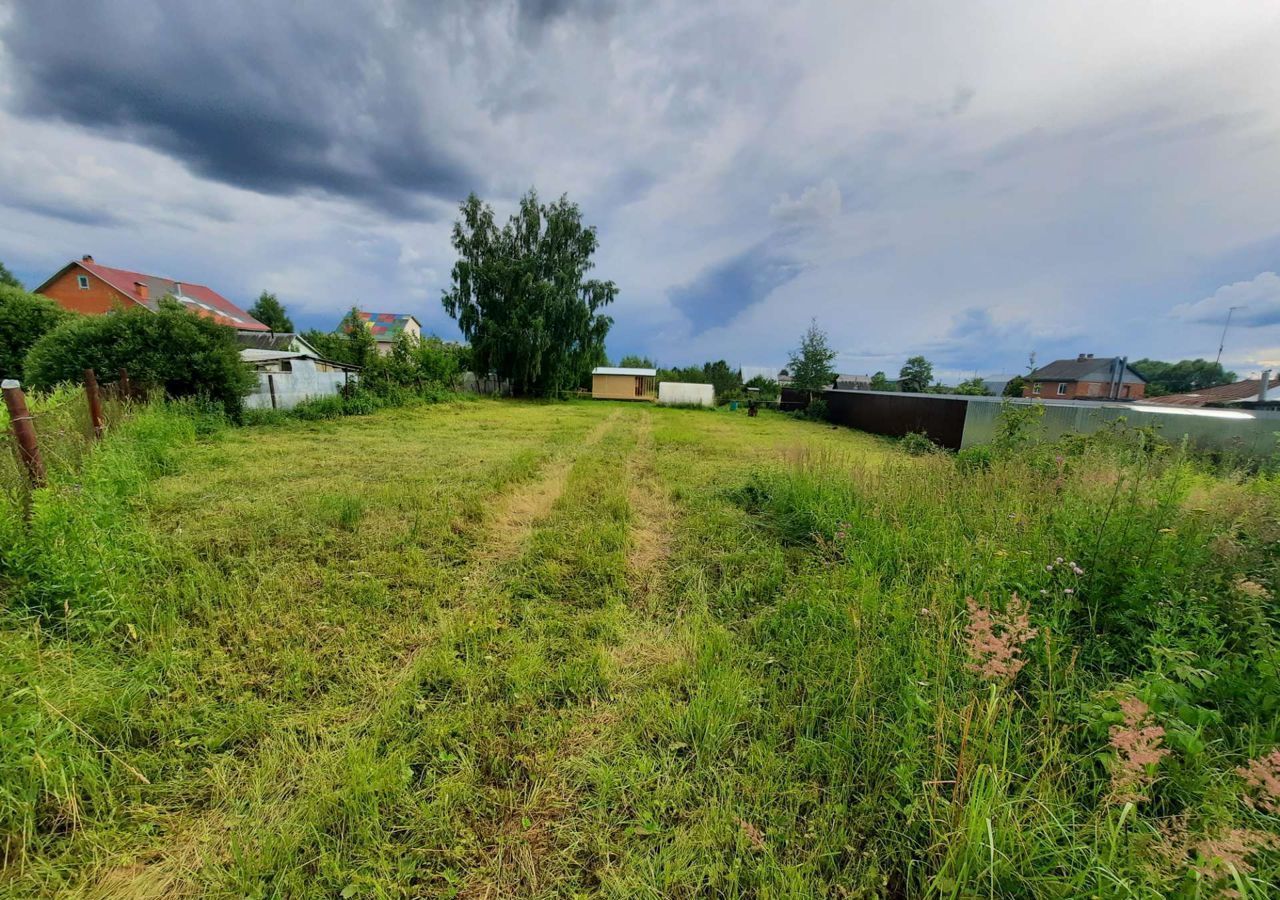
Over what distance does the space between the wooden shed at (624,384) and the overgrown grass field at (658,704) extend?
2602cm

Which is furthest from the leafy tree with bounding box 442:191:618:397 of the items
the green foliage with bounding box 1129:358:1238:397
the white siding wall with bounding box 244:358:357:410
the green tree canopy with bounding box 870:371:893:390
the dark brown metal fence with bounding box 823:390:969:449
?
the green foliage with bounding box 1129:358:1238:397

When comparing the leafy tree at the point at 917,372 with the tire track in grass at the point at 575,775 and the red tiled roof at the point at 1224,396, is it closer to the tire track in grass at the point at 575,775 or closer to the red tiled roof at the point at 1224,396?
the red tiled roof at the point at 1224,396

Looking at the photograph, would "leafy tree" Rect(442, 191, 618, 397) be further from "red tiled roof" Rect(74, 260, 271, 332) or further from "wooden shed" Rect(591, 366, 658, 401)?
"red tiled roof" Rect(74, 260, 271, 332)

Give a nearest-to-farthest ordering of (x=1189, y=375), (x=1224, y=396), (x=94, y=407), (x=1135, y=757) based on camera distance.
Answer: (x=1135, y=757)
(x=94, y=407)
(x=1224, y=396)
(x=1189, y=375)

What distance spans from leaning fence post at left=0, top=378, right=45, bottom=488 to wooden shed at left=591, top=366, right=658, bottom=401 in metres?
26.6

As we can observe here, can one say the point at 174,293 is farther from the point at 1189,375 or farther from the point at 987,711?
the point at 1189,375

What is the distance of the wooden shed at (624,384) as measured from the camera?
1152 inches

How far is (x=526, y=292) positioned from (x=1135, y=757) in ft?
75.6

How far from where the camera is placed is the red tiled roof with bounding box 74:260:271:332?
26750mm

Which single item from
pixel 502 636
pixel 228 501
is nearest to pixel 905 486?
pixel 502 636

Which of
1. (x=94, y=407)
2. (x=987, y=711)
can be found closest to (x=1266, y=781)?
(x=987, y=711)

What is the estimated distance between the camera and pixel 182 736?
1863 millimetres

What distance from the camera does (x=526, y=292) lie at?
69.8 feet

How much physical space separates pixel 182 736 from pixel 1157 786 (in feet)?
12.8
